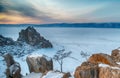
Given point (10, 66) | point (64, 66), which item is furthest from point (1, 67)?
point (10, 66)

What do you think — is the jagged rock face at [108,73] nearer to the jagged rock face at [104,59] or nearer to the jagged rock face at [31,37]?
the jagged rock face at [104,59]

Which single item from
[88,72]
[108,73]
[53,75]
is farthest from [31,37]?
[108,73]

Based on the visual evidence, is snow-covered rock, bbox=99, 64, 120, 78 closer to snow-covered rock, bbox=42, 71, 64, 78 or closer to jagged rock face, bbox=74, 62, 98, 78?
jagged rock face, bbox=74, 62, 98, 78

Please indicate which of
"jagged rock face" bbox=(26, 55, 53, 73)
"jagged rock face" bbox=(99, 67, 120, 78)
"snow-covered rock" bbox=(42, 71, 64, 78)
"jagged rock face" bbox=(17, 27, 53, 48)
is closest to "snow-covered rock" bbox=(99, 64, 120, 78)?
"jagged rock face" bbox=(99, 67, 120, 78)

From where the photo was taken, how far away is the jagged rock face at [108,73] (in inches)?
657

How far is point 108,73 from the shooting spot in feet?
55.9

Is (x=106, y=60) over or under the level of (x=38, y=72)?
over

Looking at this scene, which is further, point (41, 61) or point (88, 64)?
point (41, 61)

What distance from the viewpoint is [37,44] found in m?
132

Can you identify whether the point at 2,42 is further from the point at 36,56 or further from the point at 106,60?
the point at 106,60

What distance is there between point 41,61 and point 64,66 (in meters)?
49.0

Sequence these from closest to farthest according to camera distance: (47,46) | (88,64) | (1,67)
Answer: (88,64) < (1,67) < (47,46)

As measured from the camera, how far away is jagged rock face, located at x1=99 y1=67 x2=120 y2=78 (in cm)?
1669

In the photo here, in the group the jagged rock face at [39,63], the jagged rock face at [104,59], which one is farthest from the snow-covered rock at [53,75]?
the jagged rock face at [39,63]
